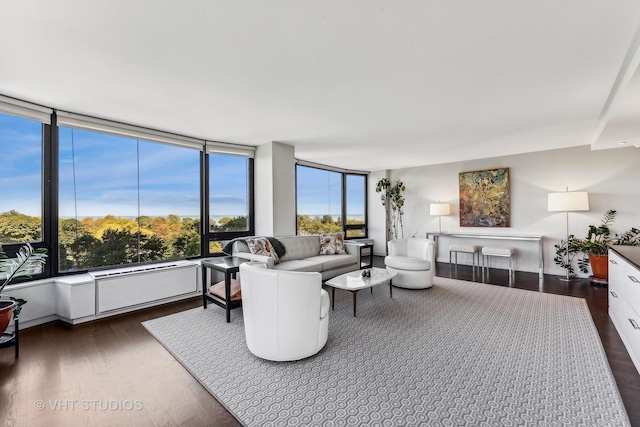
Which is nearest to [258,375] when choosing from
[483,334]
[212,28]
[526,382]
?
[526,382]

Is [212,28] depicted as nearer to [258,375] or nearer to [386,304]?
[258,375]

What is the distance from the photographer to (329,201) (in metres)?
7.35

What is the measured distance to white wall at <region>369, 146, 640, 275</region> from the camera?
4953 mm

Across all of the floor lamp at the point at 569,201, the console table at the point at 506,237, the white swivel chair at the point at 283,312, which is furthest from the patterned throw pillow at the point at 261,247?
the floor lamp at the point at 569,201

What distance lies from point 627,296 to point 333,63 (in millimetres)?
3318

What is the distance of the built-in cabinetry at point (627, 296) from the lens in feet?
7.57

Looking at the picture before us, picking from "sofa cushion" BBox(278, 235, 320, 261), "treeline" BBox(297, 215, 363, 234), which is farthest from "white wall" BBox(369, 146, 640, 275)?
"sofa cushion" BBox(278, 235, 320, 261)

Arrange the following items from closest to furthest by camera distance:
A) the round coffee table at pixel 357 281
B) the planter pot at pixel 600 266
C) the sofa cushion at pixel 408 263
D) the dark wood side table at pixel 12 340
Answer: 1. the dark wood side table at pixel 12 340
2. the round coffee table at pixel 357 281
3. the sofa cushion at pixel 408 263
4. the planter pot at pixel 600 266

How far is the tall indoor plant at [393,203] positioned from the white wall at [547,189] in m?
0.53

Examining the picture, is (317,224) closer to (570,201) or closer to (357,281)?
(357,281)

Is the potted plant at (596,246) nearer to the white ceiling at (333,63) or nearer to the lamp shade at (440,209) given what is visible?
the white ceiling at (333,63)

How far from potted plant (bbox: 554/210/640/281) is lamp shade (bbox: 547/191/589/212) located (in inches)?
19.4

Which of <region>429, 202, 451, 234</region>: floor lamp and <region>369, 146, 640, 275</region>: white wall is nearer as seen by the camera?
<region>369, 146, 640, 275</region>: white wall

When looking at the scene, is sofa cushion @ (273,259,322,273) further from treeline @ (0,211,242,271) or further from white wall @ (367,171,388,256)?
white wall @ (367,171,388,256)
